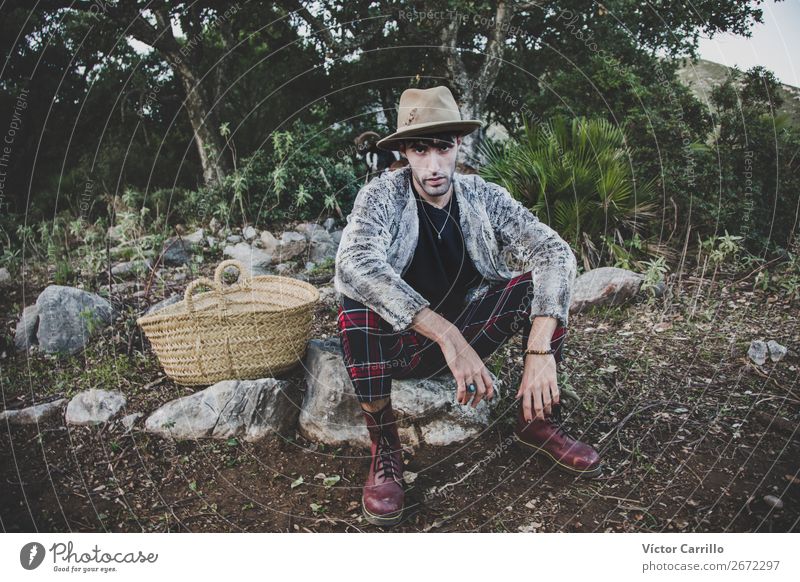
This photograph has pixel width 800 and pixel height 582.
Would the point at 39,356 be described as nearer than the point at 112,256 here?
Yes

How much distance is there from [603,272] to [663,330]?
555 millimetres

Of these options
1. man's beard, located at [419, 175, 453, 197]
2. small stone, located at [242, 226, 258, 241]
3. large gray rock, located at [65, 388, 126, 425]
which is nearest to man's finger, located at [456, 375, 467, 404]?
man's beard, located at [419, 175, 453, 197]

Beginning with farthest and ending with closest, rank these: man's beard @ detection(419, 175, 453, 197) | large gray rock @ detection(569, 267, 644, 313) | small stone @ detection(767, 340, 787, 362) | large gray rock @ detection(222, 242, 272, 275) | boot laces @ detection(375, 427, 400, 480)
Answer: large gray rock @ detection(222, 242, 272, 275)
large gray rock @ detection(569, 267, 644, 313)
small stone @ detection(767, 340, 787, 362)
man's beard @ detection(419, 175, 453, 197)
boot laces @ detection(375, 427, 400, 480)

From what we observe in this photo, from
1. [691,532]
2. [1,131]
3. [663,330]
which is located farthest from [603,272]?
[1,131]

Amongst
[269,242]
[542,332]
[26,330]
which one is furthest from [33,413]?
[542,332]

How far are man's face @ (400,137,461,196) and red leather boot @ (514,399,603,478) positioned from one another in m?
0.99

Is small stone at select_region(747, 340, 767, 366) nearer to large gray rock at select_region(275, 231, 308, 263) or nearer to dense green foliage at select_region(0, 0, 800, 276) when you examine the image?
dense green foliage at select_region(0, 0, 800, 276)

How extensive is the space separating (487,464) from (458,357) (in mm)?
618

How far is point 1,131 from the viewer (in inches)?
156

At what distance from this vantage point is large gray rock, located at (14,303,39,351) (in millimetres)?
2984

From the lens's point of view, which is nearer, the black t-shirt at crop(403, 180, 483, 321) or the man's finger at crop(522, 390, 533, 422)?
the man's finger at crop(522, 390, 533, 422)

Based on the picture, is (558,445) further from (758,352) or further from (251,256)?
(251,256)

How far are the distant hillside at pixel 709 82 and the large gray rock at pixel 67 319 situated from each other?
4.07 m

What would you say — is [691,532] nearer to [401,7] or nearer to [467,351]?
[467,351]
